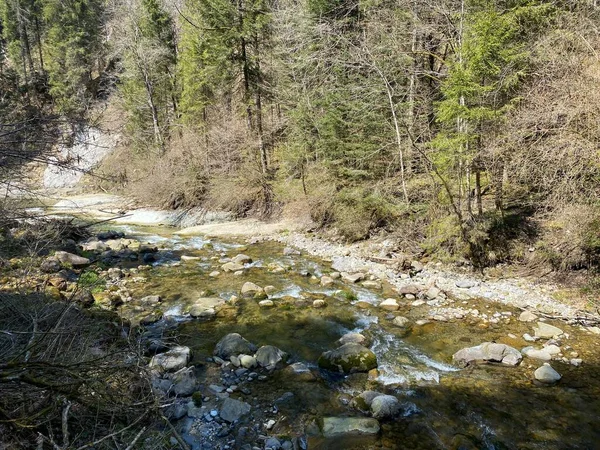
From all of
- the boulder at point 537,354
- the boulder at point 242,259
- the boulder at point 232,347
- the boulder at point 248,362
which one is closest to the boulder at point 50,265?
the boulder at point 242,259

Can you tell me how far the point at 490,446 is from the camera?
14.4 ft

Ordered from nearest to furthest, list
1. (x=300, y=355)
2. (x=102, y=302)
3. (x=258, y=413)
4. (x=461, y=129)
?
(x=258, y=413) → (x=300, y=355) → (x=102, y=302) → (x=461, y=129)

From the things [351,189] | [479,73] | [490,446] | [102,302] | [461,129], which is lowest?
[490,446]

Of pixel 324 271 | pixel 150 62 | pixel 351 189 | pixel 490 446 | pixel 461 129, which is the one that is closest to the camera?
pixel 490 446

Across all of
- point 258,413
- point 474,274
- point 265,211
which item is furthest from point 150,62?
point 258,413

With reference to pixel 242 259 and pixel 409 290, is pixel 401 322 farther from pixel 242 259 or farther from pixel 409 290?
pixel 242 259

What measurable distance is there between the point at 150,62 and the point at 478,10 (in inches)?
797

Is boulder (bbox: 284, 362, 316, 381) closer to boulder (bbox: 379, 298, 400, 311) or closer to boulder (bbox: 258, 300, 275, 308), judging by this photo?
boulder (bbox: 258, 300, 275, 308)

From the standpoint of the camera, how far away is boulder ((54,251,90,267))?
10.7m

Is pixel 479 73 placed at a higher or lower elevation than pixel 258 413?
higher

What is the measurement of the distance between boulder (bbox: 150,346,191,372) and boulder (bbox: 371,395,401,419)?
2.92 meters

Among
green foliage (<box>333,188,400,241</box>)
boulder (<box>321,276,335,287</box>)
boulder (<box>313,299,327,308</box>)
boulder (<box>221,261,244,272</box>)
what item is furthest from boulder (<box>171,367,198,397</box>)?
green foliage (<box>333,188,400,241</box>)

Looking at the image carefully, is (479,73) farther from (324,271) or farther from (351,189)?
(324,271)

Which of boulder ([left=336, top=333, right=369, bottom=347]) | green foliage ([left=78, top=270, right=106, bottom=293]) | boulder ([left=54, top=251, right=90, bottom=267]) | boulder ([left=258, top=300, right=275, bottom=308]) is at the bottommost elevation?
boulder ([left=336, top=333, right=369, bottom=347])
